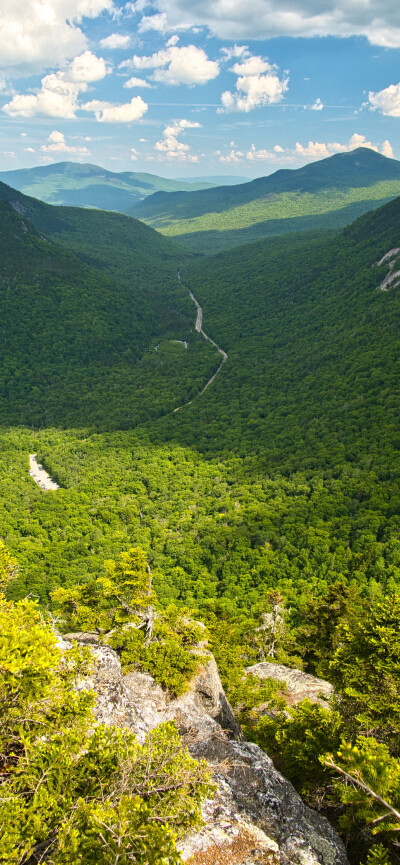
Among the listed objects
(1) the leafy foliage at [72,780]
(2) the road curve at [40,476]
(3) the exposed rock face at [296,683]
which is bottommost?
(2) the road curve at [40,476]

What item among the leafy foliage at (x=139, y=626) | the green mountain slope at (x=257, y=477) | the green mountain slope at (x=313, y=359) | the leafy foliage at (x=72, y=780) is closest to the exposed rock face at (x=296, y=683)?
the green mountain slope at (x=257, y=477)

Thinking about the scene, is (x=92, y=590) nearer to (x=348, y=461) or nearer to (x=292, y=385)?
(x=348, y=461)

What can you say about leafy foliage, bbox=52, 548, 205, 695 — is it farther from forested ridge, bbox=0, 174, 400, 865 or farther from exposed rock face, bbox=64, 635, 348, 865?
exposed rock face, bbox=64, 635, 348, 865

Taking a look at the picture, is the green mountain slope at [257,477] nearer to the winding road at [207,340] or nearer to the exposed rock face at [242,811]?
the winding road at [207,340]

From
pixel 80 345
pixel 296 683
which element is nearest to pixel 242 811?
pixel 296 683

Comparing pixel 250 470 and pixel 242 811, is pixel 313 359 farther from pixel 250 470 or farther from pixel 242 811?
pixel 242 811

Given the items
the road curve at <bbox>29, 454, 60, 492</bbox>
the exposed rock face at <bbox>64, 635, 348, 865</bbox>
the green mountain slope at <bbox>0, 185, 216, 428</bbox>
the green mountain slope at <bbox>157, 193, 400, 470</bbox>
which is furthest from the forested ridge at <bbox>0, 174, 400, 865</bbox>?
the road curve at <bbox>29, 454, 60, 492</bbox>
